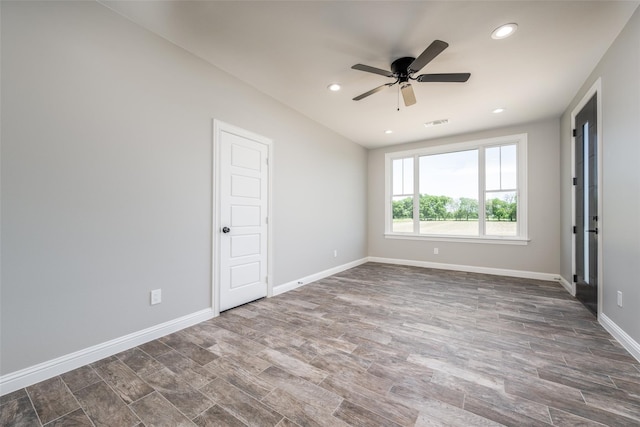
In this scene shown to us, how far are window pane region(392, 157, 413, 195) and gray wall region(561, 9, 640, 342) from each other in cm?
335

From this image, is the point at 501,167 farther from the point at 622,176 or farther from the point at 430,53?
the point at 430,53

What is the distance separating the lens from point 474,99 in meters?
3.72

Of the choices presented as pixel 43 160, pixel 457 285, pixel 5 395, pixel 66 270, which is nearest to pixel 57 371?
pixel 5 395

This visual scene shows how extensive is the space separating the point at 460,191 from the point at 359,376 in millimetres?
4634

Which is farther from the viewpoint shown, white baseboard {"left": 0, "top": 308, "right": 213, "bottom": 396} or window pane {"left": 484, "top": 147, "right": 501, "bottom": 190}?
window pane {"left": 484, "top": 147, "right": 501, "bottom": 190}

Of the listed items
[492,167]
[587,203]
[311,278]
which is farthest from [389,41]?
[492,167]

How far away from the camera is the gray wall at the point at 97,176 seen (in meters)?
1.73

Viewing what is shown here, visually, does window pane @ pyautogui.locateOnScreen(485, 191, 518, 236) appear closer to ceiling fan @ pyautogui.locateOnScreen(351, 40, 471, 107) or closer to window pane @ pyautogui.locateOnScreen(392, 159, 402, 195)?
window pane @ pyautogui.locateOnScreen(392, 159, 402, 195)

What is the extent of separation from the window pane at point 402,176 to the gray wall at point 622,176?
11.0 feet

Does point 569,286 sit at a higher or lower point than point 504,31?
lower

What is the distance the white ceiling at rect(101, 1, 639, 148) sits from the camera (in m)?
2.11

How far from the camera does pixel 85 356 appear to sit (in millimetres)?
1997

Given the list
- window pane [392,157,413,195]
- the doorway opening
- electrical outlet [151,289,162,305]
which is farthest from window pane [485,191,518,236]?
electrical outlet [151,289,162,305]

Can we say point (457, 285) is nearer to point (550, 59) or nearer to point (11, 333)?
point (550, 59)
